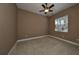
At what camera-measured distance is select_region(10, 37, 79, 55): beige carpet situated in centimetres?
181

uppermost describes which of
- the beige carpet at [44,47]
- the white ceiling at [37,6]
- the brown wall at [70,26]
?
the white ceiling at [37,6]

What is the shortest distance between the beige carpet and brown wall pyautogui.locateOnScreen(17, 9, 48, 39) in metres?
0.16

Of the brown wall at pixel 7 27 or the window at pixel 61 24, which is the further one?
the window at pixel 61 24

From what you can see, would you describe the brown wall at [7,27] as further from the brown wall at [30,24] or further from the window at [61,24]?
the window at [61,24]

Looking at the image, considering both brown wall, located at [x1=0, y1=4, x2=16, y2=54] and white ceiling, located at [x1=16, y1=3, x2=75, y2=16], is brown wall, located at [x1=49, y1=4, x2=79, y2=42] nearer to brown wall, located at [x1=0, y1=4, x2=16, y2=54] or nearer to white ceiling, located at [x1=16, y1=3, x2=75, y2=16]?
white ceiling, located at [x1=16, y1=3, x2=75, y2=16]

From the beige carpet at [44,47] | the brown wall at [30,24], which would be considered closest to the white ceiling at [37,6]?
the brown wall at [30,24]

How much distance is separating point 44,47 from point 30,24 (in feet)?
1.80

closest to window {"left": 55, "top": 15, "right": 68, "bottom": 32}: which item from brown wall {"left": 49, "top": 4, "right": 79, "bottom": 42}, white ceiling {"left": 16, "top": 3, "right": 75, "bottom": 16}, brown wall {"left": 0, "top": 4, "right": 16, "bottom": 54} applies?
brown wall {"left": 49, "top": 4, "right": 79, "bottom": 42}

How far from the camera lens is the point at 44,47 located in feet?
6.30

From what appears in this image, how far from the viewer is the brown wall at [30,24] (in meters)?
1.84

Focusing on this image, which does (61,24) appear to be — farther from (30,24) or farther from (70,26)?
(30,24)

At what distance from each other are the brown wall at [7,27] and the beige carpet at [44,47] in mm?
178

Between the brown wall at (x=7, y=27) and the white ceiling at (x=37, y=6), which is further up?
the white ceiling at (x=37, y=6)
